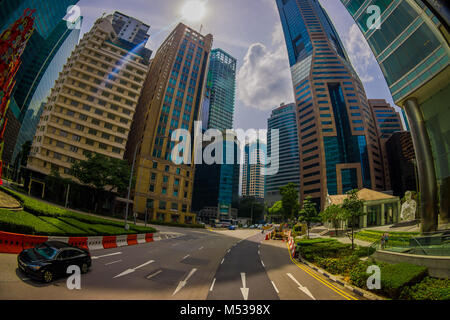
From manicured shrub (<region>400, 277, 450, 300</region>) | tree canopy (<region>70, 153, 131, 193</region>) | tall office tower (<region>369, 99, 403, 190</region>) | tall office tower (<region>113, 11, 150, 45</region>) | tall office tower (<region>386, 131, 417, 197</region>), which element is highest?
tall office tower (<region>113, 11, 150, 45</region>)

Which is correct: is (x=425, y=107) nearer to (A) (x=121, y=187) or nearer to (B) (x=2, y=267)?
(B) (x=2, y=267)

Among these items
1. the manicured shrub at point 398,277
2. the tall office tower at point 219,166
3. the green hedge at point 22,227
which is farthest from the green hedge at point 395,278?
the tall office tower at point 219,166

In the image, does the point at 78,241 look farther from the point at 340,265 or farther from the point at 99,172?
the point at 99,172

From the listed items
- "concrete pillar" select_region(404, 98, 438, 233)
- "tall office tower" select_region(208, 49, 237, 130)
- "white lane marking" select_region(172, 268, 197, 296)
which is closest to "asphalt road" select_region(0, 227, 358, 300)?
"white lane marking" select_region(172, 268, 197, 296)

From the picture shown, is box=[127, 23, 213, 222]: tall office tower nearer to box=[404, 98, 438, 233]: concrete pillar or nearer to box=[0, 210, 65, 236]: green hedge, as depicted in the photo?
box=[0, 210, 65, 236]: green hedge

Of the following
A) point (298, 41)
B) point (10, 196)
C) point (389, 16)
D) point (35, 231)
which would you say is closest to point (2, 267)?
point (35, 231)

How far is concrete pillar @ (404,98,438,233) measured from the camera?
22.0 meters

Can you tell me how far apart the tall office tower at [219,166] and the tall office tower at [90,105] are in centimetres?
7041

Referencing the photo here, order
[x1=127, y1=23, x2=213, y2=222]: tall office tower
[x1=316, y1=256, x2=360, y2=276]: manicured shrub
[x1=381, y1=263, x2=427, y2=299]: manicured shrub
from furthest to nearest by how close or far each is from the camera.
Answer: [x1=127, y1=23, x2=213, y2=222]: tall office tower → [x1=316, y1=256, x2=360, y2=276]: manicured shrub → [x1=381, y1=263, x2=427, y2=299]: manicured shrub

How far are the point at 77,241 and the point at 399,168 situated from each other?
Result: 11150 cm

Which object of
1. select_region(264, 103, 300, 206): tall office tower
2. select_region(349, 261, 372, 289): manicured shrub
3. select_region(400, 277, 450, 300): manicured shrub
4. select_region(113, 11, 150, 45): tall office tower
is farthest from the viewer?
select_region(264, 103, 300, 206): tall office tower

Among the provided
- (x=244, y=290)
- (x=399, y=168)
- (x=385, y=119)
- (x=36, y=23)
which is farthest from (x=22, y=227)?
(x=385, y=119)

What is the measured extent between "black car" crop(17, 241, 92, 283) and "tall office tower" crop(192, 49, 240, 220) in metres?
105

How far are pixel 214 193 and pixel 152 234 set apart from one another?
309 feet
